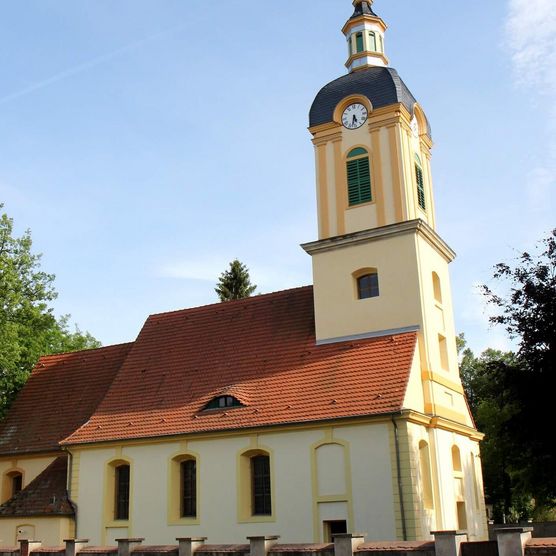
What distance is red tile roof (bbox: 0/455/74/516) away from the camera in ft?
79.8

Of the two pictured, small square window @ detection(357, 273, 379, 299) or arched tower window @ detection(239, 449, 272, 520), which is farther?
small square window @ detection(357, 273, 379, 299)

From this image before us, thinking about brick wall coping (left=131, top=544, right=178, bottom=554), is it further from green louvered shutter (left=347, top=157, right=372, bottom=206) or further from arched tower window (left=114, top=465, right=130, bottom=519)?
green louvered shutter (left=347, top=157, right=372, bottom=206)

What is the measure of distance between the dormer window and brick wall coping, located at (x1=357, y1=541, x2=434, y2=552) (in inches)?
359

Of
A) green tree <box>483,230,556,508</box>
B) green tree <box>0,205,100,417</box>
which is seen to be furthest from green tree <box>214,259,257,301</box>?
green tree <box>483,230,556,508</box>

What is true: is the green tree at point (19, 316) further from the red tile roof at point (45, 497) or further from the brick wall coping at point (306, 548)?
the brick wall coping at point (306, 548)

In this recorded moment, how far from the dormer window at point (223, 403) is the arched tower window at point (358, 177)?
7.80m

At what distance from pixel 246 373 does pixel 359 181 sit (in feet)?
25.1

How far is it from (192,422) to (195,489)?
2.07m

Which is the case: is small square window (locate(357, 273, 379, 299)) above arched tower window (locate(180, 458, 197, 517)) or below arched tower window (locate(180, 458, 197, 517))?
above

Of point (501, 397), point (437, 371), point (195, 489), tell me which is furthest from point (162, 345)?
point (501, 397)

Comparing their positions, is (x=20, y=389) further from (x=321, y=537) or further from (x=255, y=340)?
(x=321, y=537)

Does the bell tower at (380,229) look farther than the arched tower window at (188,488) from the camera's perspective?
Yes

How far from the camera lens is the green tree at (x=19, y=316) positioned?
28.3 meters

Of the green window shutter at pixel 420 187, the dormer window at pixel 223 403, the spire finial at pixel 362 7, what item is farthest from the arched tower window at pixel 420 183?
the dormer window at pixel 223 403
